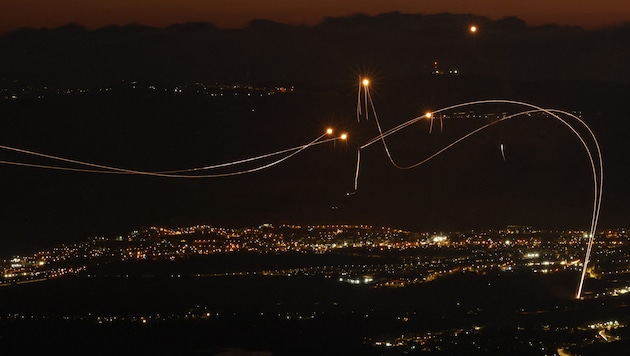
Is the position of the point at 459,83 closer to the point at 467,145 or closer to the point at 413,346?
the point at 467,145

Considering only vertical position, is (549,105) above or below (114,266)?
above

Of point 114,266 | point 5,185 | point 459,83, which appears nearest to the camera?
point 114,266

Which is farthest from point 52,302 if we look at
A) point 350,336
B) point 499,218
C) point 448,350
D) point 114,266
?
point 499,218

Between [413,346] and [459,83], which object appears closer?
[413,346]

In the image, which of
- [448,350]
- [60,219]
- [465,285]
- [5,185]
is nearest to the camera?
[448,350]

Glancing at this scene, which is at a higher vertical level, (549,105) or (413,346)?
(549,105)

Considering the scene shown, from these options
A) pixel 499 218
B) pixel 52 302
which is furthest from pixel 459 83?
pixel 52 302

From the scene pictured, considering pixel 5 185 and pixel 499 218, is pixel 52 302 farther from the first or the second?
pixel 499 218

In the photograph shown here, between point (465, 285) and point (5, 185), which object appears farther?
point (5, 185)

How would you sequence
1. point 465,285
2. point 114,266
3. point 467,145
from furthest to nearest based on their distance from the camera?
1. point 467,145
2. point 114,266
3. point 465,285
